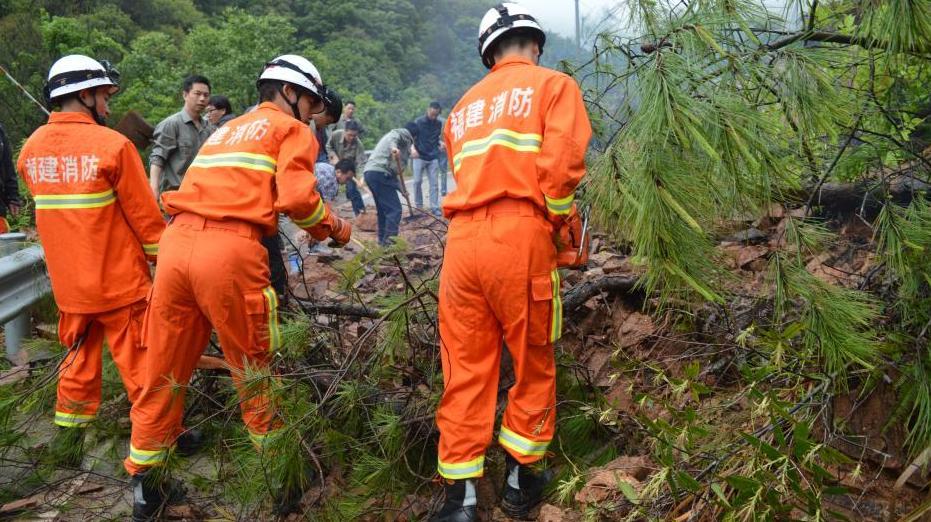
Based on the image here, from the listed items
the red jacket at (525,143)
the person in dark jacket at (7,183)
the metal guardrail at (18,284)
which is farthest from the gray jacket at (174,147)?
the red jacket at (525,143)

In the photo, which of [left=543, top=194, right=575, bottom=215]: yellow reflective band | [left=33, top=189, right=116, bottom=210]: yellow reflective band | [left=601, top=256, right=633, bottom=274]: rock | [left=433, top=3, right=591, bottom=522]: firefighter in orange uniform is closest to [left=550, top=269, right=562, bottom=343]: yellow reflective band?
[left=433, top=3, right=591, bottom=522]: firefighter in orange uniform

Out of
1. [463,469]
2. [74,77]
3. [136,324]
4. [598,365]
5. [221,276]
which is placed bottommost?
[463,469]

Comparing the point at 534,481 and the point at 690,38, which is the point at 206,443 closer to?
the point at 534,481

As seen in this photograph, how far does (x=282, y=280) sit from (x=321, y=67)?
19096 millimetres

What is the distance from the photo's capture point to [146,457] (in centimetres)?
313

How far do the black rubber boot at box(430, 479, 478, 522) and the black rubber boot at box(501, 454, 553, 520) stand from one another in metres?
0.17

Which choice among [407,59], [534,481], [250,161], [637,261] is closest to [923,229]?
[637,261]

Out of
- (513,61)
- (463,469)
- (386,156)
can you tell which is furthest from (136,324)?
(386,156)

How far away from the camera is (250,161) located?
3154 mm

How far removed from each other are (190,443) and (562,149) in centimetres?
255

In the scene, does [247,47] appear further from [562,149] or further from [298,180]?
[562,149]

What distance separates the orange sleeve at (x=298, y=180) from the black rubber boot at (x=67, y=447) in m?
1.66

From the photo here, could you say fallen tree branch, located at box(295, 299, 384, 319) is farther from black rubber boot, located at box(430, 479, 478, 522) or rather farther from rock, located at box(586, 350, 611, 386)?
black rubber boot, located at box(430, 479, 478, 522)

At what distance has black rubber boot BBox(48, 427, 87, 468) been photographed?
11.5 feet
